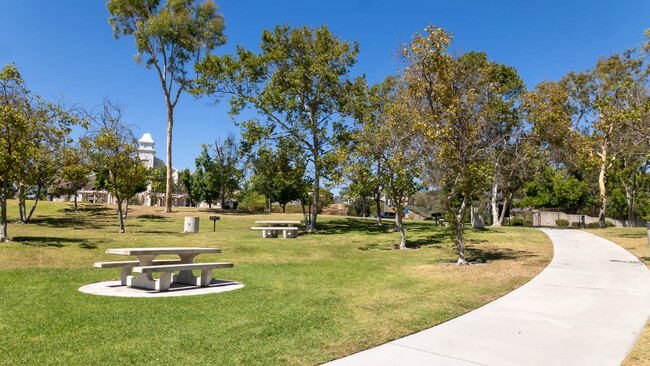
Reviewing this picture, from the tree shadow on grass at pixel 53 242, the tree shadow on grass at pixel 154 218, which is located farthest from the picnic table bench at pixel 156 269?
the tree shadow on grass at pixel 154 218

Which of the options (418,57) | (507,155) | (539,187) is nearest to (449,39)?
(418,57)

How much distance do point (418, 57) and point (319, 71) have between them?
1163cm

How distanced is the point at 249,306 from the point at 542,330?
4399mm

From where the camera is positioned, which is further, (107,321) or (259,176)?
(259,176)

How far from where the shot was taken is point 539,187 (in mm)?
43781

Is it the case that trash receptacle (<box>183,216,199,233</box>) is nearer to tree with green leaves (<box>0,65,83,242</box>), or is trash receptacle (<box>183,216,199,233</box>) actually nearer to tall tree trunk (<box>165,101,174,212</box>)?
tree with green leaves (<box>0,65,83,242</box>)

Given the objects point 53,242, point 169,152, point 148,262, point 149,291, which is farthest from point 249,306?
point 169,152

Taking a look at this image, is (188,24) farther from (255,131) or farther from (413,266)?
(413,266)

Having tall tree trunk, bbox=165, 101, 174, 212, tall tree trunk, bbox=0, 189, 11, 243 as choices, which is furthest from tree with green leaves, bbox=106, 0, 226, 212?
tall tree trunk, bbox=0, 189, 11, 243

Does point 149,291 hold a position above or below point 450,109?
below

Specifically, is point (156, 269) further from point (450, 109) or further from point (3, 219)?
point (3, 219)

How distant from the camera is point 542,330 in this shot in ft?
18.4

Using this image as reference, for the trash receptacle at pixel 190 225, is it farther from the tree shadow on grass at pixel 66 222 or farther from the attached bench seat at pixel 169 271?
the attached bench seat at pixel 169 271

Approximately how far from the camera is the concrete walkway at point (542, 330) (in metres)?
4.53
